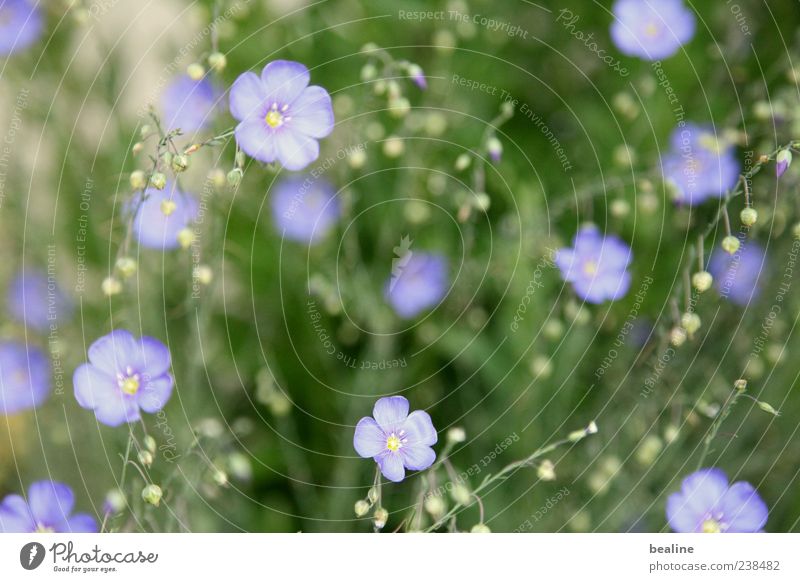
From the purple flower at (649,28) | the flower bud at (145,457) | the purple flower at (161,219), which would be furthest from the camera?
the purple flower at (649,28)

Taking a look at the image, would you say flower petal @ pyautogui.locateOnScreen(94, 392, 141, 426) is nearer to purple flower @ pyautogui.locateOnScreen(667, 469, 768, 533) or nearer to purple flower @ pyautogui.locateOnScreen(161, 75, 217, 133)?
purple flower @ pyautogui.locateOnScreen(161, 75, 217, 133)

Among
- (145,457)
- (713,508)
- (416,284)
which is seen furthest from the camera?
(416,284)

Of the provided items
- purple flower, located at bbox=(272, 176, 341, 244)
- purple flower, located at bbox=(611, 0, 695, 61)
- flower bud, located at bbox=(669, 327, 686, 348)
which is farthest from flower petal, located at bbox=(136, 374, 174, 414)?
purple flower, located at bbox=(611, 0, 695, 61)

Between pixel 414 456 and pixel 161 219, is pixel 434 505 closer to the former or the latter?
pixel 414 456

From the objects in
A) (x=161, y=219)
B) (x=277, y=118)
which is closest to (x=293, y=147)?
(x=277, y=118)

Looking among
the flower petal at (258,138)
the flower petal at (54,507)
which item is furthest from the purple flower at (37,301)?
the flower petal at (258,138)

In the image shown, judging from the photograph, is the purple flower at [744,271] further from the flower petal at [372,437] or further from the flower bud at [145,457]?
the flower bud at [145,457]
